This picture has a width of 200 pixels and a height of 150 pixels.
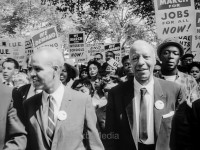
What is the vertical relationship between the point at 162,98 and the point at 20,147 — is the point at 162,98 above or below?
above

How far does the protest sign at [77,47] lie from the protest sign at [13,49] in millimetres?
1923

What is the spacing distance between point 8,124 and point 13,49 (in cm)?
1105

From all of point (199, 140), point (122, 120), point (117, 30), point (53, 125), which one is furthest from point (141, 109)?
point (117, 30)

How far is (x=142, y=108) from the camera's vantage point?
13.8 ft

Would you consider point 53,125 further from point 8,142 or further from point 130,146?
point 130,146

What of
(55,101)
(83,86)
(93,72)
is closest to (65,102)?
(55,101)

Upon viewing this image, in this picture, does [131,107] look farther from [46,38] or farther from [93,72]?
[46,38]

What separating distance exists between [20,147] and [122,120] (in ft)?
3.48

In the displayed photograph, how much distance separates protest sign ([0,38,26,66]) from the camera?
13852 mm

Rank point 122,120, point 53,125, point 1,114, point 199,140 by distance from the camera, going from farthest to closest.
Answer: point 122,120 < point 53,125 < point 1,114 < point 199,140

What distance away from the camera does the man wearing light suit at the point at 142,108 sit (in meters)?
4.10

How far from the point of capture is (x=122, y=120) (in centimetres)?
422

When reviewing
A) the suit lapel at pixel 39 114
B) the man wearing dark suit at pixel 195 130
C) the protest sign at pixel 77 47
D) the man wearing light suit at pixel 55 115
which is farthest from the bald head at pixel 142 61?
the protest sign at pixel 77 47

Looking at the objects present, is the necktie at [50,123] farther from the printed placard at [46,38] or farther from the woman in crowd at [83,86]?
the printed placard at [46,38]
